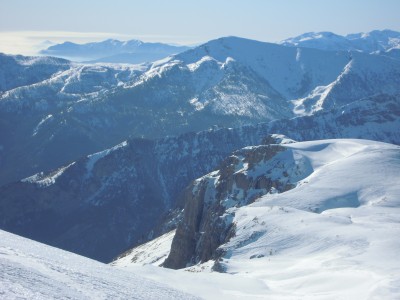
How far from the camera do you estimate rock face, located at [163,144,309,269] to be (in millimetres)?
79713

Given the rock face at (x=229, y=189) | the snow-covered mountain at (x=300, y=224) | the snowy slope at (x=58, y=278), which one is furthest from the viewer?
the rock face at (x=229, y=189)

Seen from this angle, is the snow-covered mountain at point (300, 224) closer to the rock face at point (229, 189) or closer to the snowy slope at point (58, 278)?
the rock face at point (229, 189)

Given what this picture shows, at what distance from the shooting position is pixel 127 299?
2505cm

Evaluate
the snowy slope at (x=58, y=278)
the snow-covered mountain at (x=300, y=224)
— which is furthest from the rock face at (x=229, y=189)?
the snowy slope at (x=58, y=278)

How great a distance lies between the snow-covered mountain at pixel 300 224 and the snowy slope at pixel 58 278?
6.04 metres

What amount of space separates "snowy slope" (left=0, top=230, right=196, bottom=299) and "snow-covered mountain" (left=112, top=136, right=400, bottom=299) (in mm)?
6043

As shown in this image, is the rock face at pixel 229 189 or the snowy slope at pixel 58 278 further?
the rock face at pixel 229 189

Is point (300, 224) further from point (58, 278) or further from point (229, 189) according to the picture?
point (229, 189)

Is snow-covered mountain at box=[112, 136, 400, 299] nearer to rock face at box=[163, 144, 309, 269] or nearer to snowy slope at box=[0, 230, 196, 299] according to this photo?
rock face at box=[163, 144, 309, 269]

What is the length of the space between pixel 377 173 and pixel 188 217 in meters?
33.0

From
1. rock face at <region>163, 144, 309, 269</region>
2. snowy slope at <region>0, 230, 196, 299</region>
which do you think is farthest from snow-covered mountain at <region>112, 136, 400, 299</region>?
snowy slope at <region>0, 230, 196, 299</region>

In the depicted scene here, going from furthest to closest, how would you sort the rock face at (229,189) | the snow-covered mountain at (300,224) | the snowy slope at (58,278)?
the rock face at (229,189) < the snow-covered mountain at (300,224) < the snowy slope at (58,278)

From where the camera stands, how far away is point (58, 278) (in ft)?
81.8

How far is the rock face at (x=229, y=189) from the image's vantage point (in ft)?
262
